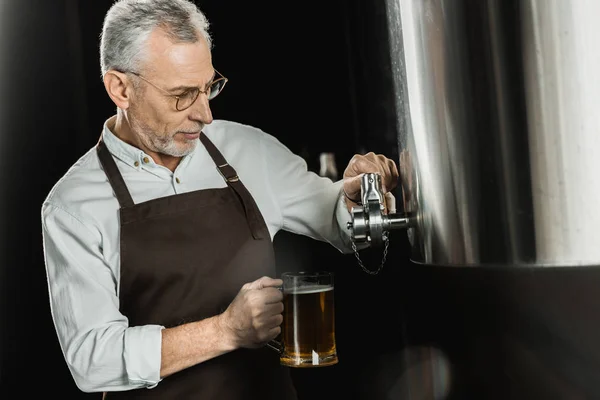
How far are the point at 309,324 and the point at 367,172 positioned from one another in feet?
1.09

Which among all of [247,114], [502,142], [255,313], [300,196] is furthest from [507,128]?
[247,114]

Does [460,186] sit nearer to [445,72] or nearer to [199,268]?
[445,72]

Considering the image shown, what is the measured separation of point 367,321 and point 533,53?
2.76ft

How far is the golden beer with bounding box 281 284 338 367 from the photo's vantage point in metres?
1.18

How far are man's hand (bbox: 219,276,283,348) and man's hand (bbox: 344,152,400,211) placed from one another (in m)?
0.23

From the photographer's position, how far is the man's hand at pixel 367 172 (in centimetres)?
132

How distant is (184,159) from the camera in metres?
1.38

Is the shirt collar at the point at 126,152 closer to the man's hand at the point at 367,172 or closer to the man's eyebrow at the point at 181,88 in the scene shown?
the man's eyebrow at the point at 181,88

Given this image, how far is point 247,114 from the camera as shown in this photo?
5.01ft

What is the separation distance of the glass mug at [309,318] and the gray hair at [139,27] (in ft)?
1.65

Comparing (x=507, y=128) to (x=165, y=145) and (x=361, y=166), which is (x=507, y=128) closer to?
(x=361, y=166)

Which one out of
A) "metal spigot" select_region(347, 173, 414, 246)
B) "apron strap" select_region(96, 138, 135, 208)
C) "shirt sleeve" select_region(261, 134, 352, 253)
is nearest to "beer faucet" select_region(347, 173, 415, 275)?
"metal spigot" select_region(347, 173, 414, 246)

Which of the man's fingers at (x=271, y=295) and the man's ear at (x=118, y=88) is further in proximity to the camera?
the man's ear at (x=118, y=88)

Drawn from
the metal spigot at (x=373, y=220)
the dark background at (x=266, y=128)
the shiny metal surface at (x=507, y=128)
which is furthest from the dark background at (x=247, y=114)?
the shiny metal surface at (x=507, y=128)
